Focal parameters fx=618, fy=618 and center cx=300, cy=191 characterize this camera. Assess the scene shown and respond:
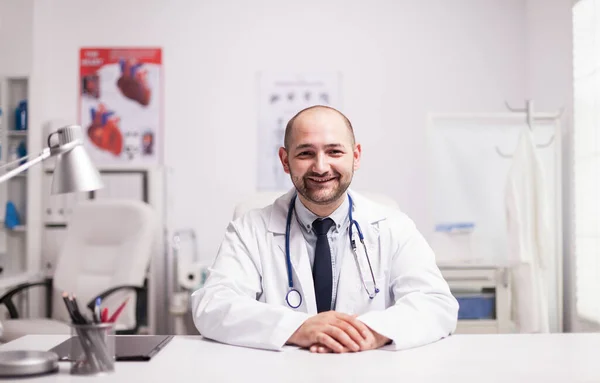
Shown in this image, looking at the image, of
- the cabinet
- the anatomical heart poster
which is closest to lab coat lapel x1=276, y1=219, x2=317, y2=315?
the cabinet

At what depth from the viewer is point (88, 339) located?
1180 mm

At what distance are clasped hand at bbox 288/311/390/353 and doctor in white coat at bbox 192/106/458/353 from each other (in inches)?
7.2

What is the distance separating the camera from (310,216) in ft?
6.13

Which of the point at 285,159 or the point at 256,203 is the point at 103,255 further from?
the point at 285,159

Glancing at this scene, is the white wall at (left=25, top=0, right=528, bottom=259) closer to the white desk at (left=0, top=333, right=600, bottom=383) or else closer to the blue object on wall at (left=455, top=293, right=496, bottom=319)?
the blue object on wall at (left=455, top=293, right=496, bottom=319)

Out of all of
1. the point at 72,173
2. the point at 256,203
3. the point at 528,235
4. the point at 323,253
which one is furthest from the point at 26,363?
the point at 528,235

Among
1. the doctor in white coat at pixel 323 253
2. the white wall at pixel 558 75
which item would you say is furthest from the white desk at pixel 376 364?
the white wall at pixel 558 75

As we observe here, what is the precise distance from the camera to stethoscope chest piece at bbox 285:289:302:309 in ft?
5.71

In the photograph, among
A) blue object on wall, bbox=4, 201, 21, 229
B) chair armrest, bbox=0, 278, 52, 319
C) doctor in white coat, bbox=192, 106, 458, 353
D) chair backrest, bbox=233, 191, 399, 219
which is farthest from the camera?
blue object on wall, bbox=4, 201, 21, 229

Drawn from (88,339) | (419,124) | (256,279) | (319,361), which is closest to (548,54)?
(419,124)

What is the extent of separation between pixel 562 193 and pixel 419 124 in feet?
3.46

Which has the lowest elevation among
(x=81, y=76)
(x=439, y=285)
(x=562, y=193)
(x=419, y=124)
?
(x=439, y=285)

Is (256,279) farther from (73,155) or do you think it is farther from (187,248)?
(187,248)

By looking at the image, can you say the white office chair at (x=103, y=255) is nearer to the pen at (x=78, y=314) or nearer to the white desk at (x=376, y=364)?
the white desk at (x=376, y=364)
